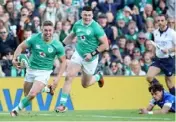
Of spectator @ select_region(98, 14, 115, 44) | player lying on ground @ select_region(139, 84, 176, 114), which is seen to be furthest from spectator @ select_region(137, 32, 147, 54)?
player lying on ground @ select_region(139, 84, 176, 114)

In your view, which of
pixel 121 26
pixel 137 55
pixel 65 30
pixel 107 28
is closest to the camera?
pixel 65 30

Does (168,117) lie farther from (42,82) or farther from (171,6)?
(171,6)

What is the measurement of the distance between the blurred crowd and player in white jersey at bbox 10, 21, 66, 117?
12.6 feet

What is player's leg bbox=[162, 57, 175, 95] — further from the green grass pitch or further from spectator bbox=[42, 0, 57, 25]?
spectator bbox=[42, 0, 57, 25]

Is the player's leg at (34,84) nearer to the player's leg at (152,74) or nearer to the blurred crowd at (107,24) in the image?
the player's leg at (152,74)

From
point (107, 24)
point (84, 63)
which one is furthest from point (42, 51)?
point (107, 24)

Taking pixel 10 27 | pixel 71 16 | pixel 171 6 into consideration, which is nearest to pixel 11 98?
pixel 10 27

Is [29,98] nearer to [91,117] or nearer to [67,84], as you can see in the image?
[91,117]

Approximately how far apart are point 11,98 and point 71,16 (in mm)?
3901

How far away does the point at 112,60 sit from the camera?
22.5 meters

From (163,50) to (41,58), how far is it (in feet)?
11.9

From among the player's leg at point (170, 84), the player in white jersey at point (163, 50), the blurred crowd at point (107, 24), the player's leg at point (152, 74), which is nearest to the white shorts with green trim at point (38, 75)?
the player's leg at point (152, 74)

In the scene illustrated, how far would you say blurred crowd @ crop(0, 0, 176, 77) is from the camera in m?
21.9

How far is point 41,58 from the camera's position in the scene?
17.0 meters
